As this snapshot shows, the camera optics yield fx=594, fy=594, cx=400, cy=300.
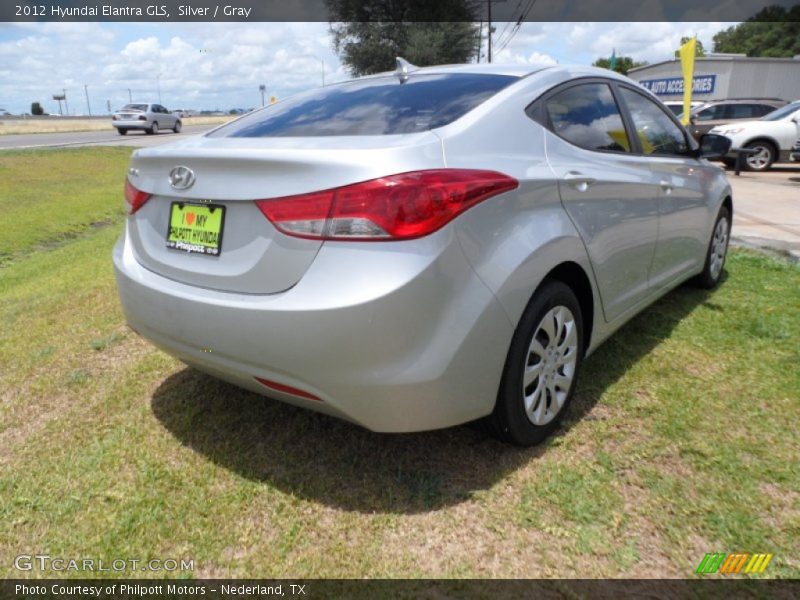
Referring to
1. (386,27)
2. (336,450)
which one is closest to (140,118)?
(386,27)

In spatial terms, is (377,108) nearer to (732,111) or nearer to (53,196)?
(53,196)

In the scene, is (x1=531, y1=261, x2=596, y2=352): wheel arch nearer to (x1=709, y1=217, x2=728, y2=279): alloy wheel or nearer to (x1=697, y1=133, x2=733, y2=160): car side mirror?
(x1=697, y1=133, x2=733, y2=160): car side mirror

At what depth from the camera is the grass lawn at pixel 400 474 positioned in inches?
80.0

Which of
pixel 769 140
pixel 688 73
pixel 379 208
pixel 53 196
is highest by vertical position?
pixel 688 73

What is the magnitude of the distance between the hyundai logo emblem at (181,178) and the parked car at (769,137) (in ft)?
48.9

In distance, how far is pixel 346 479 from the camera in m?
2.40

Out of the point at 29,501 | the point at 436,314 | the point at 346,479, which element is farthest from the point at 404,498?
the point at 29,501

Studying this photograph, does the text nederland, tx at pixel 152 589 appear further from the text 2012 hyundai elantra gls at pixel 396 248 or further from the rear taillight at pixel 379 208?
the rear taillight at pixel 379 208

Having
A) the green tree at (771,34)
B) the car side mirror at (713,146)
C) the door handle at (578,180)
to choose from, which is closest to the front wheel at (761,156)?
the car side mirror at (713,146)

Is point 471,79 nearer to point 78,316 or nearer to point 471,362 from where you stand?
point 471,362

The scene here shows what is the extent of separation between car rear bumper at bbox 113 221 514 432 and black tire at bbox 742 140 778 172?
1506cm

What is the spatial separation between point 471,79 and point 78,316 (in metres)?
3.17

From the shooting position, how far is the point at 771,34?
73.4m

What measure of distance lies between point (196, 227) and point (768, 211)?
348 inches
